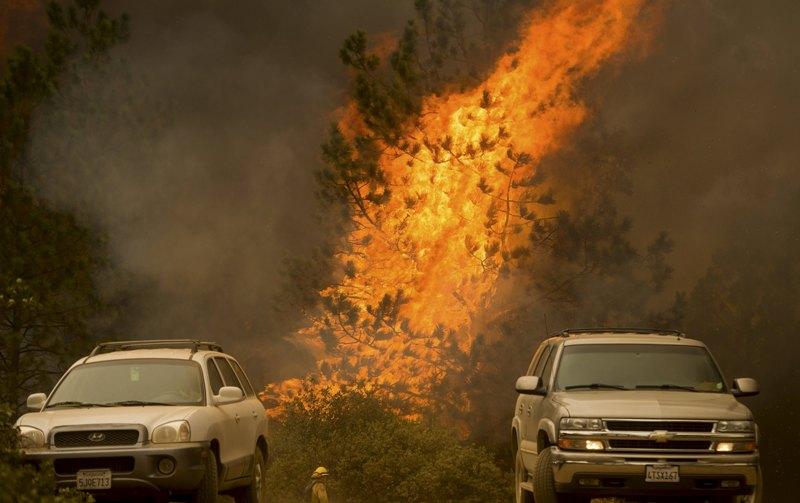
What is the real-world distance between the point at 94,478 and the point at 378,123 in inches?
691

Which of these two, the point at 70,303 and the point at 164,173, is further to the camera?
the point at 164,173

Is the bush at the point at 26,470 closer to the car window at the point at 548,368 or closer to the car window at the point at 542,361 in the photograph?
the car window at the point at 548,368

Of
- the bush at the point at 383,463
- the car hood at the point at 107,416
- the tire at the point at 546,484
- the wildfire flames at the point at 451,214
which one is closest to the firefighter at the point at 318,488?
the car hood at the point at 107,416

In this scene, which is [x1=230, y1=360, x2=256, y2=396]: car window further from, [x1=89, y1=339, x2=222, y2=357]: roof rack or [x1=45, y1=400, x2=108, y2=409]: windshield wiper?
[x1=45, y1=400, x2=108, y2=409]: windshield wiper

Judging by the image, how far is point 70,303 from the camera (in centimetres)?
2792

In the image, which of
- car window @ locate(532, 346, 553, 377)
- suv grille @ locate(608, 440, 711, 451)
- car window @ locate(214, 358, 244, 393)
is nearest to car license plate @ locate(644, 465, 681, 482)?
suv grille @ locate(608, 440, 711, 451)

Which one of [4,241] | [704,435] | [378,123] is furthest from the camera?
[378,123]

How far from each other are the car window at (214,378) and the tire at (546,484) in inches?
158

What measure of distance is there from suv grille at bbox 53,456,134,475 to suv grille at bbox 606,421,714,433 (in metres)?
4.87

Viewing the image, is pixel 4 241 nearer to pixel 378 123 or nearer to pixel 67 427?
pixel 378 123

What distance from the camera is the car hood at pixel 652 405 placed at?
1266cm

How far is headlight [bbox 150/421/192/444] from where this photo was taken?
13.3 m

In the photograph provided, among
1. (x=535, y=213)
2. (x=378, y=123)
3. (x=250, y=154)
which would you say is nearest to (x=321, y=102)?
(x=250, y=154)

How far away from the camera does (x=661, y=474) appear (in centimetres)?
1242
